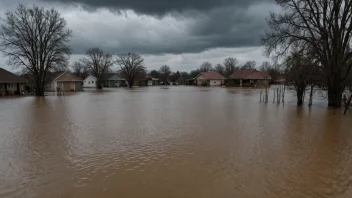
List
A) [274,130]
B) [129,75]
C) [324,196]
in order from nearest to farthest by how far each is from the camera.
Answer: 1. [324,196]
2. [274,130]
3. [129,75]

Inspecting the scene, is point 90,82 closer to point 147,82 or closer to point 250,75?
point 147,82

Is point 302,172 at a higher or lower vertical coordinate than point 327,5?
lower

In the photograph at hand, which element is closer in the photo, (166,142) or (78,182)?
(78,182)

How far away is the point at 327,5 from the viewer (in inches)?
857

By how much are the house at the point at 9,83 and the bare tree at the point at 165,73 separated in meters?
93.5

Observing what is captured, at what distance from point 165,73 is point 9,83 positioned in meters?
106

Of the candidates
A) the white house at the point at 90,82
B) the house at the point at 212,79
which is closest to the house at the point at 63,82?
the white house at the point at 90,82

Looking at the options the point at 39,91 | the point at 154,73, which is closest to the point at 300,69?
the point at 39,91

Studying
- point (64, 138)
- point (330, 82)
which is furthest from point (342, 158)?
point (330, 82)

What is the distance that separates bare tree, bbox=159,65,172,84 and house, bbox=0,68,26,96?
93.5m

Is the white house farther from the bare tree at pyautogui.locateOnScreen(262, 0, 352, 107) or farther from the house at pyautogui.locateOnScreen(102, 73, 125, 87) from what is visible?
the bare tree at pyautogui.locateOnScreen(262, 0, 352, 107)

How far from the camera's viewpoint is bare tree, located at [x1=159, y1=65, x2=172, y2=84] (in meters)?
140

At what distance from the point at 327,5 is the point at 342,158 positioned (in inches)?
718

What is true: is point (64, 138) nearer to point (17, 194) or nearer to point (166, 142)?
point (166, 142)
